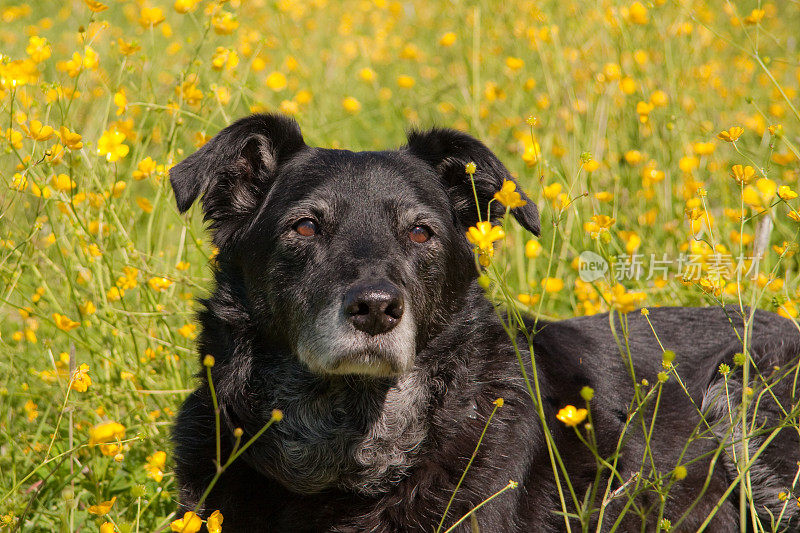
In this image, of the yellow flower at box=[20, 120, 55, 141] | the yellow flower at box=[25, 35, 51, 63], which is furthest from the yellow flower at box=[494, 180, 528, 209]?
the yellow flower at box=[25, 35, 51, 63]

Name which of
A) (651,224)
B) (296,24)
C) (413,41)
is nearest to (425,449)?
(651,224)

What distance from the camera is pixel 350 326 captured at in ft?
9.25

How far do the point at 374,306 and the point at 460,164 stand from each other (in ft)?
3.39

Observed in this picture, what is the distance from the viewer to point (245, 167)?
3.50 metres

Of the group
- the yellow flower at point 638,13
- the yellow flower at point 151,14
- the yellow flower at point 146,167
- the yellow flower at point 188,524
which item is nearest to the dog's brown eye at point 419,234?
the yellow flower at point 146,167

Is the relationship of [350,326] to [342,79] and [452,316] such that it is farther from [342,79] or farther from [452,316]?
[342,79]

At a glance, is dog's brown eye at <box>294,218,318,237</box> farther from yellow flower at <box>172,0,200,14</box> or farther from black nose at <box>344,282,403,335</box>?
yellow flower at <box>172,0,200,14</box>

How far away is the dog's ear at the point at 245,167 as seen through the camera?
3.33 metres

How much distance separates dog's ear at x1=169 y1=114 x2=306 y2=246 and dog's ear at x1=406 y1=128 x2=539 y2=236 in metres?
0.54

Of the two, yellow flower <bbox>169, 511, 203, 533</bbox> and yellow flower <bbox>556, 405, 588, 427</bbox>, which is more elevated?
yellow flower <bbox>556, 405, 588, 427</bbox>

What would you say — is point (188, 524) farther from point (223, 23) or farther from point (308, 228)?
point (223, 23)

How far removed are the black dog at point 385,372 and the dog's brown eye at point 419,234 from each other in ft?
0.05

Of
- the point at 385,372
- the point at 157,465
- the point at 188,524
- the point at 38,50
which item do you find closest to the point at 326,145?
the point at 38,50

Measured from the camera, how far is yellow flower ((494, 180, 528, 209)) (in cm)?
233
